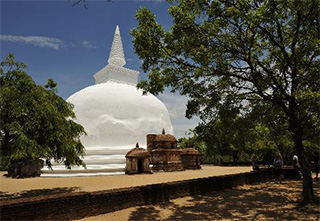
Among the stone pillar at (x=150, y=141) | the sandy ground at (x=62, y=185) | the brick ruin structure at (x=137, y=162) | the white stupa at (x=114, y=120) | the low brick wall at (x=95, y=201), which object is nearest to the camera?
the low brick wall at (x=95, y=201)

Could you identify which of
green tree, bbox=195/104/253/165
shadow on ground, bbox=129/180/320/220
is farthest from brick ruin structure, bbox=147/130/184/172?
green tree, bbox=195/104/253/165

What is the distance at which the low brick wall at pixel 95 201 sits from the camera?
5.79 meters

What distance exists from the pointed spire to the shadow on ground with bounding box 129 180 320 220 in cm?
2658

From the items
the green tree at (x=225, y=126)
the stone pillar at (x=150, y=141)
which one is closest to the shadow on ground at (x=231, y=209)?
the green tree at (x=225, y=126)

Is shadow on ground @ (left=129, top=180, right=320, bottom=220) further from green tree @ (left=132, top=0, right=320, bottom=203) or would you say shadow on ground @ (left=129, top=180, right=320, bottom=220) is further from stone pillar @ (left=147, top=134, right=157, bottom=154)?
stone pillar @ (left=147, top=134, right=157, bottom=154)

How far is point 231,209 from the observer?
7648mm

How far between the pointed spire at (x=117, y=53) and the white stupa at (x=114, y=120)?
4.22m

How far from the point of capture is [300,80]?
8664 mm

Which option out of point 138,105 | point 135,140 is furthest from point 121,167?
point 138,105

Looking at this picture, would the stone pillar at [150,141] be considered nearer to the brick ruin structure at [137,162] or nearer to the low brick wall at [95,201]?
the brick ruin structure at [137,162]

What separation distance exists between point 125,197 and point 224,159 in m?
34.9

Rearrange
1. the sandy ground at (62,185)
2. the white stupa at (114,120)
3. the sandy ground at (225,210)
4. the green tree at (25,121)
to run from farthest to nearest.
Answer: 1. the white stupa at (114,120)
2. the sandy ground at (62,185)
3. the green tree at (25,121)
4. the sandy ground at (225,210)

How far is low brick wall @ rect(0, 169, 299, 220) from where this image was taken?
579 centimetres

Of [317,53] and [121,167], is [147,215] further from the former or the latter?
[121,167]
